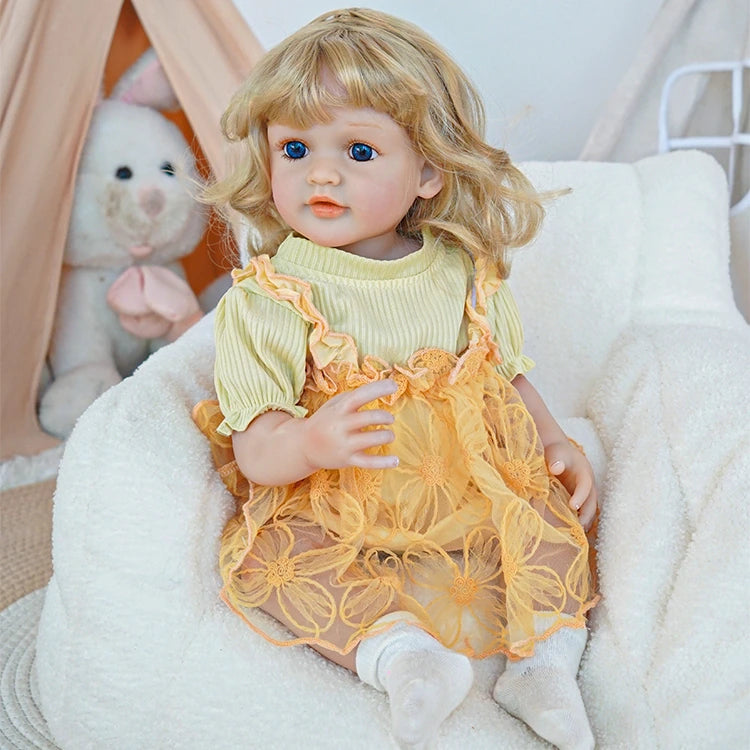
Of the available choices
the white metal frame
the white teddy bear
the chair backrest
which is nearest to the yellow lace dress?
the chair backrest

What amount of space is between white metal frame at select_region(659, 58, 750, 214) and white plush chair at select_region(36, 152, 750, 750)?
562 millimetres

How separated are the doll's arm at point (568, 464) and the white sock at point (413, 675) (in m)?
0.25

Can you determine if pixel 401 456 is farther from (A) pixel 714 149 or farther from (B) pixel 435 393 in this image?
(A) pixel 714 149

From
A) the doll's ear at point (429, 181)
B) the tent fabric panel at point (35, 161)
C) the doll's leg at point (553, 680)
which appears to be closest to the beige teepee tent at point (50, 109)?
the tent fabric panel at point (35, 161)

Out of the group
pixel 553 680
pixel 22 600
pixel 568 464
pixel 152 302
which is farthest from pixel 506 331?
pixel 152 302

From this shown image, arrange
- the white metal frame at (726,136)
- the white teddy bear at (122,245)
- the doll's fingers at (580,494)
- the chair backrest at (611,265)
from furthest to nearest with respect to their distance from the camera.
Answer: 1. the white teddy bear at (122,245)
2. the white metal frame at (726,136)
3. the chair backrest at (611,265)
4. the doll's fingers at (580,494)

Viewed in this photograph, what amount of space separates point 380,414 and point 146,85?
122 centimetres

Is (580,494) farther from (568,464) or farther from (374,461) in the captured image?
(374,461)

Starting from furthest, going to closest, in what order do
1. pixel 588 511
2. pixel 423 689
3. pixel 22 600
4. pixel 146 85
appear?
pixel 146 85 < pixel 22 600 < pixel 588 511 < pixel 423 689

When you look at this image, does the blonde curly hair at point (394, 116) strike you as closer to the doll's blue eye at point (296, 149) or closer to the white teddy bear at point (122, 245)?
the doll's blue eye at point (296, 149)

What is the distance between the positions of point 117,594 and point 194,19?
117 centimetres

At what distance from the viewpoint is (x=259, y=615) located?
0.96 m

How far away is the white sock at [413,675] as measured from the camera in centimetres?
82

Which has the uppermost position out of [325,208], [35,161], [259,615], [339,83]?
[339,83]
